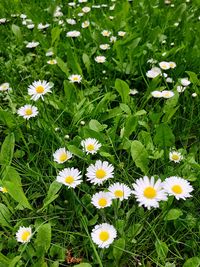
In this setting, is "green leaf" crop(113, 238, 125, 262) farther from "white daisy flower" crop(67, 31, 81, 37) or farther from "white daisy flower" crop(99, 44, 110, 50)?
"white daisy flower" crop(67, 31, 81, 37)

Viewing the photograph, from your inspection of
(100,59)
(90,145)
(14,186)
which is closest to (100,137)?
(90,145)

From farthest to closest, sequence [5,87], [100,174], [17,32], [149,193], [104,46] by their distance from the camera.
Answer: [17,32] < [104,46] < [5,87] < [100,174] < [149,193]

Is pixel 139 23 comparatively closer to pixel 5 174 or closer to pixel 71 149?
pixel 71 149

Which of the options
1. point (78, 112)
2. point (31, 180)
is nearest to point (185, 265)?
point (31, 180)

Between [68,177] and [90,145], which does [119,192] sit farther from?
[90,145]

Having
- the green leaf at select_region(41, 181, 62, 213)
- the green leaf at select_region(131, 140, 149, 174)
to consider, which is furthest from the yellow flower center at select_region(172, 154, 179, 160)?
the green leaf at select_region(41, 181, 62, 213)

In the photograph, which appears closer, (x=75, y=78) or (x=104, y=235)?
(x=104, y=235)
